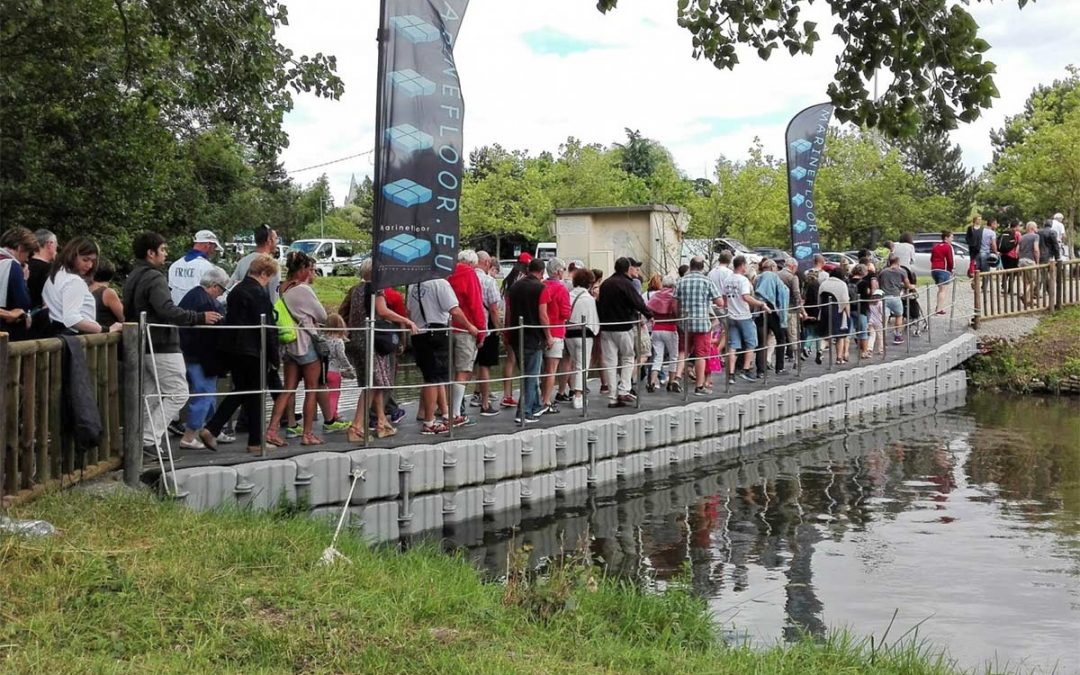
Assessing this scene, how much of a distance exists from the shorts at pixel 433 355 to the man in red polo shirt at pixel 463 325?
137 millimetres

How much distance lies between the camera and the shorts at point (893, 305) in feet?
80.6

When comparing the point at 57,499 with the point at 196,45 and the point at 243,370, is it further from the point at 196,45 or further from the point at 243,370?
the point at 196,45

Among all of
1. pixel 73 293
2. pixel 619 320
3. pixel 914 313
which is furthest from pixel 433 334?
pixel 914 313

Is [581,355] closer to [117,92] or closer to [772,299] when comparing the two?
[772,299]

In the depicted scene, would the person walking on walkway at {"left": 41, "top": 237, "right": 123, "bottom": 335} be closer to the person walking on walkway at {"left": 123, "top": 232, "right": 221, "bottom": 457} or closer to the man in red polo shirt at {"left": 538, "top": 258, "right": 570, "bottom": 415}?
the person walking on walkway at {"left": 123, "top": 232, "right": 221, "bottom": 457}

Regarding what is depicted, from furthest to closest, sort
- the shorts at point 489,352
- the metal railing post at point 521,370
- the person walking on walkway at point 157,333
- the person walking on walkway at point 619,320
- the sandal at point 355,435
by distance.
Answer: the person walking on walkway at point 619,320
the shorts at point 489,352
the metal railing post at point 521,370
the sandal at point 355,435
the person walking on walkway at point 157,333

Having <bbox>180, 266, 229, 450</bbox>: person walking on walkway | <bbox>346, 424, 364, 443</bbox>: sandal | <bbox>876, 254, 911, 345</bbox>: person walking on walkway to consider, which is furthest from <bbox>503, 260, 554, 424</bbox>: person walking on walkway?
<bbox>876, 254, 911, 345</bbox>: person walking on walkway

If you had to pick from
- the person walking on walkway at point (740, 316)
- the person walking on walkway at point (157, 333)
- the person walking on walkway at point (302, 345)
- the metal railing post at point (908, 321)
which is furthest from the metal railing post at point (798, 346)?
the person walking on walkway at point (157, 333)

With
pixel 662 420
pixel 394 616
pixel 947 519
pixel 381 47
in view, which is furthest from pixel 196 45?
pixel 394 616

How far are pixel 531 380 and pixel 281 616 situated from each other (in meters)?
7.82

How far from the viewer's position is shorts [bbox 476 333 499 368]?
46.9 ft

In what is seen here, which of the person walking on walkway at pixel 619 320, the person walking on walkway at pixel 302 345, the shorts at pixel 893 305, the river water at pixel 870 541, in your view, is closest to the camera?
the river water at pixel 870 541

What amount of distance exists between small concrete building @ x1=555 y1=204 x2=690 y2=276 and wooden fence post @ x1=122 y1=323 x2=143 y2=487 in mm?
26118

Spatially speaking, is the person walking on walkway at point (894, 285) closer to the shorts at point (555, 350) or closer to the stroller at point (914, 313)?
the stroller at point (914, 313)
